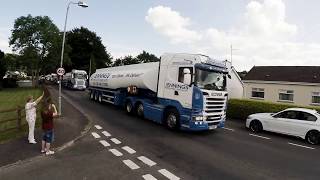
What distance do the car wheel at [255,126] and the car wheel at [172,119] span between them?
440cm

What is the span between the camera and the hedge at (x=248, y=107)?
66.5 feet

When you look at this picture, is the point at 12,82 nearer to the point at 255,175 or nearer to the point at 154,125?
the point at 154,125

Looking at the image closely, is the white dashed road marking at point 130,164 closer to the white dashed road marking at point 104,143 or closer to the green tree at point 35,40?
the white dashed road marking at point 104,143

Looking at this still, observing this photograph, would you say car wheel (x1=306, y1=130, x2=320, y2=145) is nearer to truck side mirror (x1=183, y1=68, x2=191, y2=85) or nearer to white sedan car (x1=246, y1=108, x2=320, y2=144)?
white sedan car (x1=246, y1=108, x2=320, y2=144)

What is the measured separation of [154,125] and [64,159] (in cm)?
818

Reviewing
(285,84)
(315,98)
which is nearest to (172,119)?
(315,98)

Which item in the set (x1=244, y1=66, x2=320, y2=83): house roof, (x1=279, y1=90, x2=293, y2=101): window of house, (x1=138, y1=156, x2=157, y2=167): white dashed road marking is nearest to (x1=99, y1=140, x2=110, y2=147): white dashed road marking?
(x1=138, y1=156, x2=157, y2=167): white dashed road marking

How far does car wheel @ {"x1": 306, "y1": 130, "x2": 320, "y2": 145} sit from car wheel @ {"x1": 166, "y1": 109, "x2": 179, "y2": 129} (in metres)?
6.13

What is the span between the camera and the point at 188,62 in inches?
631

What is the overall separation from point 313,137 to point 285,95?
70.2 ft

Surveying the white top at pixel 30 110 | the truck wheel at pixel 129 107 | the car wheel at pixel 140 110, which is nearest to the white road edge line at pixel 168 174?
the white top at pixel 30 110

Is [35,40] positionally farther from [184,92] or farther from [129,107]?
[184,92]

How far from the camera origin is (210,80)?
1590 cm

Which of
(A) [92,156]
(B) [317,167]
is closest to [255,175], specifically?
(B) [317,167]
